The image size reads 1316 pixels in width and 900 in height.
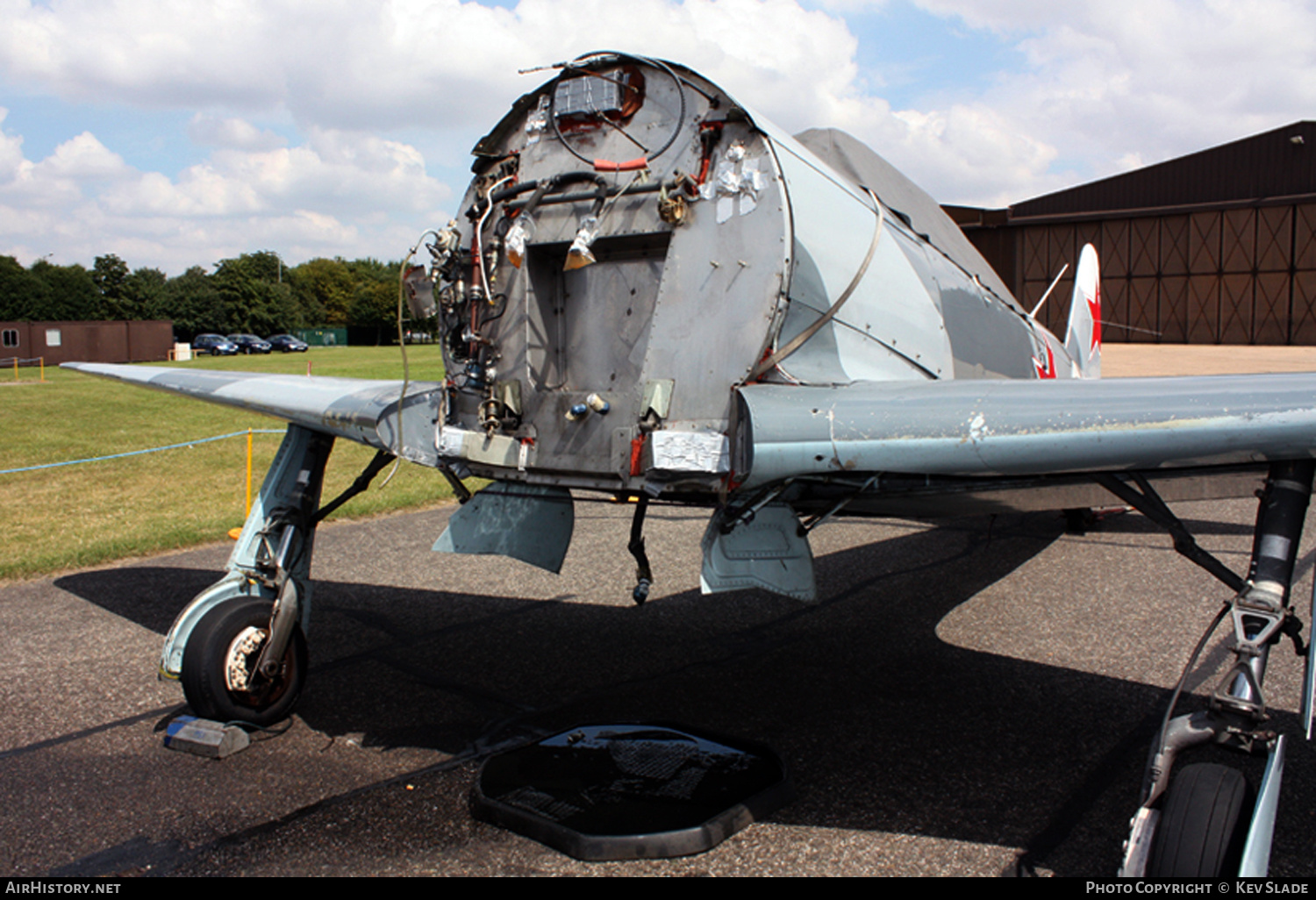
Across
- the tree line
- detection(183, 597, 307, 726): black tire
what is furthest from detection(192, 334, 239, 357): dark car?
detection(183, 597, 307, 726): black tire

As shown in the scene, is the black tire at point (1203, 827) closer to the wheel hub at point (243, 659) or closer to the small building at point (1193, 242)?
the wheel hub at point (243, 659)

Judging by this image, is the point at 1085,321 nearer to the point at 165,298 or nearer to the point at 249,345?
the point at 249,345

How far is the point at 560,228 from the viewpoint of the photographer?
4.00 m

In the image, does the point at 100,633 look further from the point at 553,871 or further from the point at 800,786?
the point at 800,786

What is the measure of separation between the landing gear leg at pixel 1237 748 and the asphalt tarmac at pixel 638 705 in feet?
1.58

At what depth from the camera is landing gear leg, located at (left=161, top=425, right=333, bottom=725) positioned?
13.8 ft

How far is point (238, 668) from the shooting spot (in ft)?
14.0

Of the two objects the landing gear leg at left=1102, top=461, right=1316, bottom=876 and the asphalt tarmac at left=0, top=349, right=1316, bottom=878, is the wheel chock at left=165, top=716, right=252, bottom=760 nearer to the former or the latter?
the asphalt tarmac at left=0, top=349, right=1316, bottom=878

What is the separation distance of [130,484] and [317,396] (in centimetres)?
923

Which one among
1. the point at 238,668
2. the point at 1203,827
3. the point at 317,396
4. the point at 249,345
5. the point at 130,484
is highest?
the point at 317,396

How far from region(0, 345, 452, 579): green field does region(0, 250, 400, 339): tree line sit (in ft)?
238

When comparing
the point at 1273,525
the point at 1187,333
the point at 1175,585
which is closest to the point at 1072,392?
the point at 1273,525

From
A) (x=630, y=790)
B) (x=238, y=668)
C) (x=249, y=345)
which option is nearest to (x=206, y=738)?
(x=238, y=668)

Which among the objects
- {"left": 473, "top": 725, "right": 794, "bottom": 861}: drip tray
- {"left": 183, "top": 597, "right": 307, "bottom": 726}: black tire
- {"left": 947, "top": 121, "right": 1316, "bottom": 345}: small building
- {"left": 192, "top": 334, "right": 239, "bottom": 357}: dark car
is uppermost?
{"left": 947, "top": 121, "right": 1316, "bottom": 345}: small building
